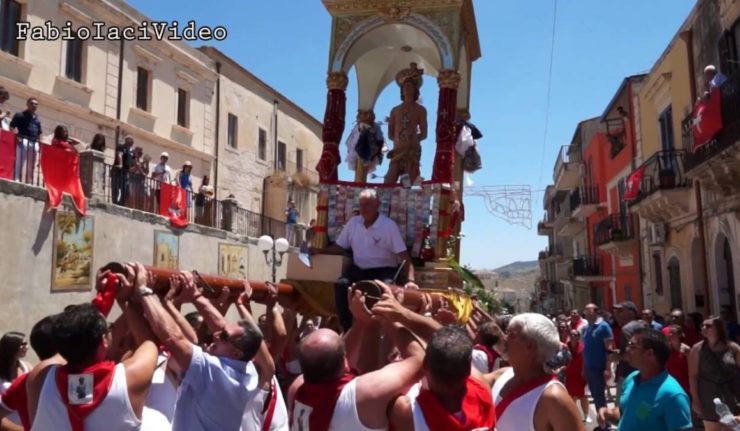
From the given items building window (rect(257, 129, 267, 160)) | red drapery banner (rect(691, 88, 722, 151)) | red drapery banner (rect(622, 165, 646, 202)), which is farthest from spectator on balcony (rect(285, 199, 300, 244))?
red drapery banner (rect(691, 88, 722, 151))

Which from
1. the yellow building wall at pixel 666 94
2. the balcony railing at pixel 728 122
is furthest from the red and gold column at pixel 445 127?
the yellow building wall at pixel 666 94

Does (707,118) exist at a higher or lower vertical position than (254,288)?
higher

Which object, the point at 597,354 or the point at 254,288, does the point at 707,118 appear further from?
the point at 254,288

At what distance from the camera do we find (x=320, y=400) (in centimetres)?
250

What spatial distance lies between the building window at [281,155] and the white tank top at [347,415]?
27293 millimetres

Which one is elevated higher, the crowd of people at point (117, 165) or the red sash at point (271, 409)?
Answer: the crowd of people at point (117, 165)

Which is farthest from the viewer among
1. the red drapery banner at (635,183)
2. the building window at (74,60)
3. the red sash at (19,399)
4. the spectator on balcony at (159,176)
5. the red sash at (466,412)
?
the building window at (74,60)

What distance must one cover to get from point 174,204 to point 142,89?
6.27m

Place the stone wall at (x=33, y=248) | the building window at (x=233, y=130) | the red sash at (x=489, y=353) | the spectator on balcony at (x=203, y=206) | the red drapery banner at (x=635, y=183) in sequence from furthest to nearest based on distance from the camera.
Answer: the building window at (x=233, y=130) < the spectator on balcony at (x=203, y=206) < the red drapery banner at (x=635, y=183) < the stone wall at (x=33, y=248) < the red sash at (x=489, y=353)

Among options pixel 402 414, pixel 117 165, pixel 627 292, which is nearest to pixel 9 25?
pixel 117 165

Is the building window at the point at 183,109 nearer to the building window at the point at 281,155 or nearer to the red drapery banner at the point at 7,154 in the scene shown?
the building window at the point at 281,155

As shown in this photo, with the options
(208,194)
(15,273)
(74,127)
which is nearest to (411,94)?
(15,273)

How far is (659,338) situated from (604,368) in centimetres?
542

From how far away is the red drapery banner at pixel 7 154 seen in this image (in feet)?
34.8
